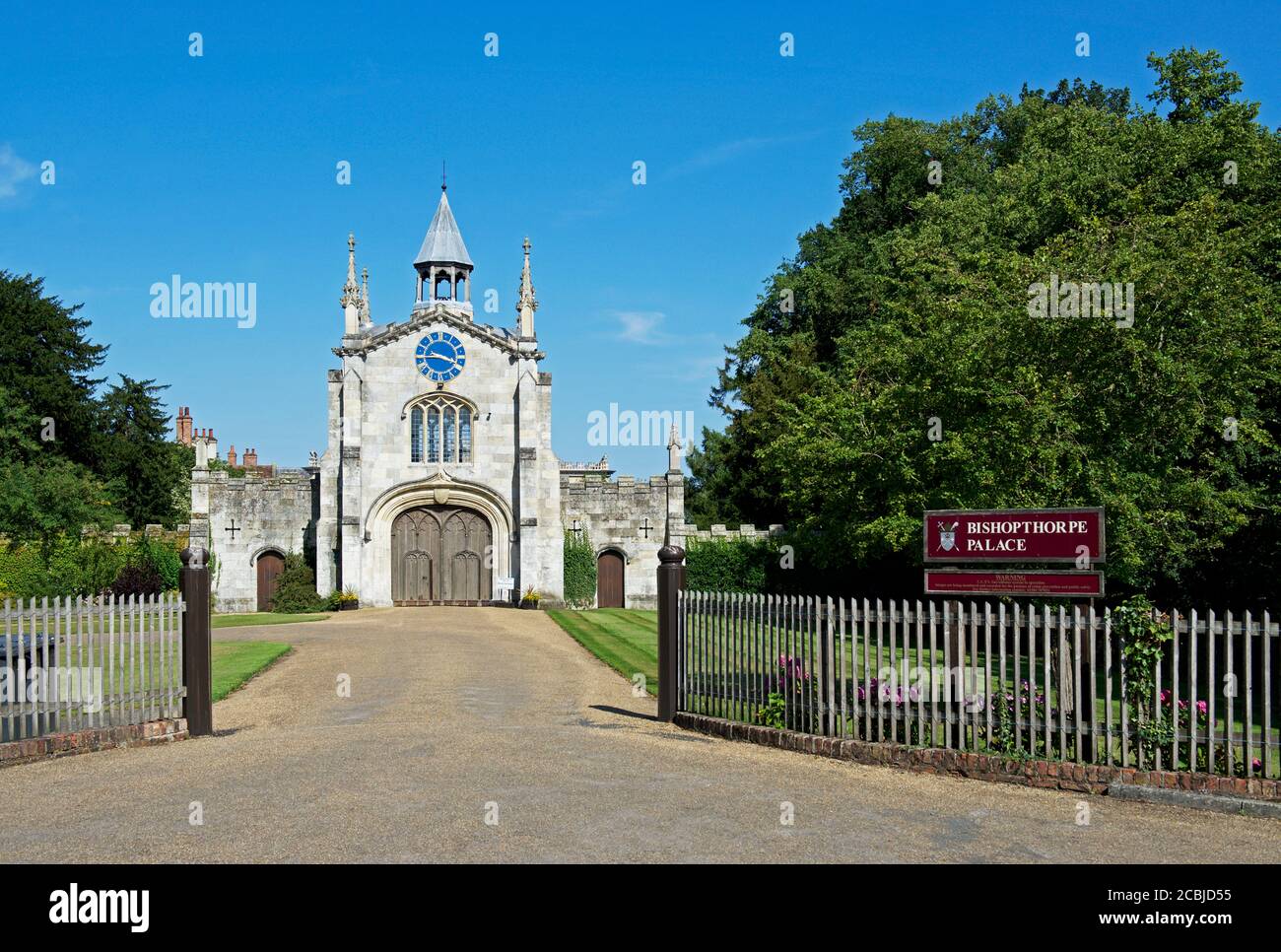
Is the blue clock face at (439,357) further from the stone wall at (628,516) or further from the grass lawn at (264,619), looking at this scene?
the grass lawn at (264,619)

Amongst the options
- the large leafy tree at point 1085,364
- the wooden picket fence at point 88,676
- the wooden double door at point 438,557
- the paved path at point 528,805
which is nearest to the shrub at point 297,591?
the wooden double door at point 438,557

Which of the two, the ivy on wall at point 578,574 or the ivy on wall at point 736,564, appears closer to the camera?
the ivy on wall at point 736,564

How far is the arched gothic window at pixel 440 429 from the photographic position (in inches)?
1650

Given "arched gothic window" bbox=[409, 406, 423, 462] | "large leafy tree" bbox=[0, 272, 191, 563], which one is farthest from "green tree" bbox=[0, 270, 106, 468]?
"arched gothic window" bbox=[409, 406, 423, 462]

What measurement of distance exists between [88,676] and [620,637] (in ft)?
56.2

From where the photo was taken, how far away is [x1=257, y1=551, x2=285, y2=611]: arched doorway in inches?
1662

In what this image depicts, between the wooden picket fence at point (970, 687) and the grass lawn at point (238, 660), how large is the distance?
26.8ft

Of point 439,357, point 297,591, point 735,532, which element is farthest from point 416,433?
point 735,532

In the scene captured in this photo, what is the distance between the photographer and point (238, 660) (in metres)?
22.0

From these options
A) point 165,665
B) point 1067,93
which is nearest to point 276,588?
point 165,665

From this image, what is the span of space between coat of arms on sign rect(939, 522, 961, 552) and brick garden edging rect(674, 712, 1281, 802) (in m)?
2.35

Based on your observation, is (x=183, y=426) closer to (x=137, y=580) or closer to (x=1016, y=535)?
(x=137, y=580)

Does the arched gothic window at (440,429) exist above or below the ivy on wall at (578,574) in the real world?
above
